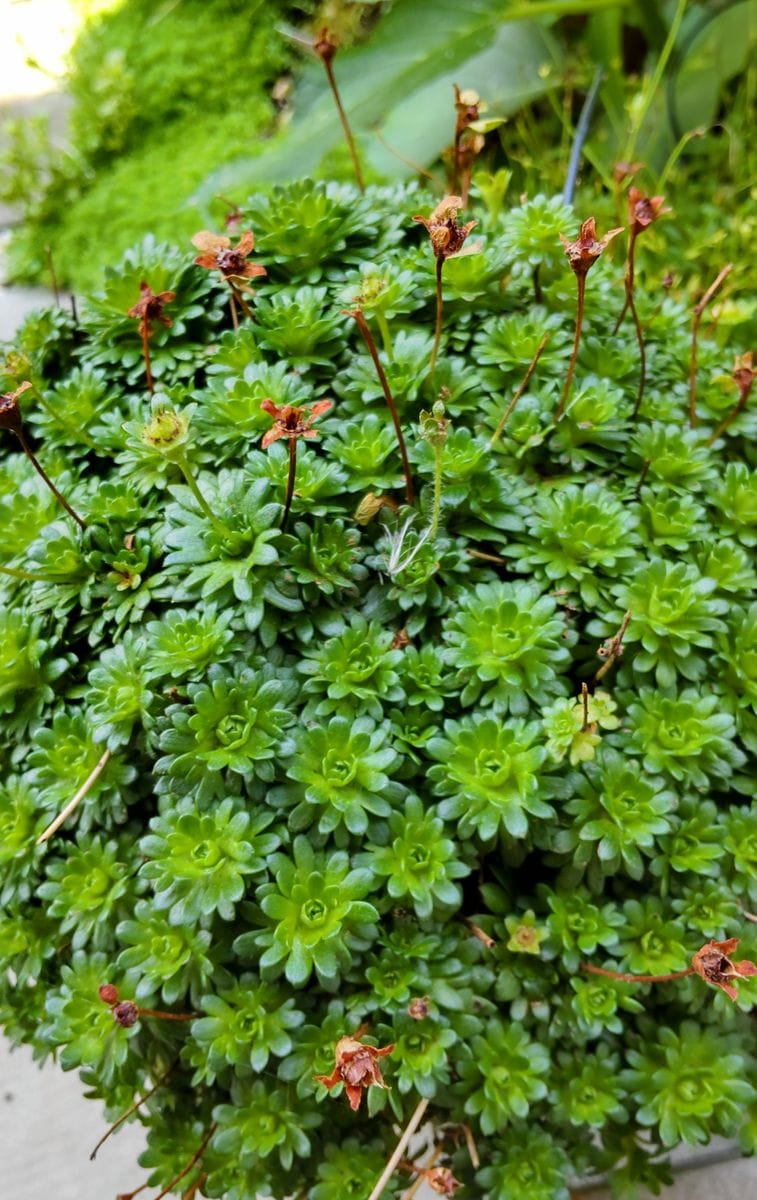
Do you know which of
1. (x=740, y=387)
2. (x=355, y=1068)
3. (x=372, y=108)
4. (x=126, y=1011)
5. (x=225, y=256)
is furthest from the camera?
(x=372, y=108)

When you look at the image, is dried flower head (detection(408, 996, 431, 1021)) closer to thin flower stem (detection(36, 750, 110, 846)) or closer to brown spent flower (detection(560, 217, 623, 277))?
thin flower stem (detection(36, 750, 110, 846))

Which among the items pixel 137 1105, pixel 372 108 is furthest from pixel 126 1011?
pixel 372 108

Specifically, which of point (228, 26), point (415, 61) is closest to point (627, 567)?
point (415, 61)

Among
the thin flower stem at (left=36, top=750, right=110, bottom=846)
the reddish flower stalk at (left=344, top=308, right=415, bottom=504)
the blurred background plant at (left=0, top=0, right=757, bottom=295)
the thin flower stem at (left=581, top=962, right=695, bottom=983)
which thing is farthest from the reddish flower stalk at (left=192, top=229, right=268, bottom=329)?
the thin flower stem at (left=581, top=962, right=695, bottom=983)

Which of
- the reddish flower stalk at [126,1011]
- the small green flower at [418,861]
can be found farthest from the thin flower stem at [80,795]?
the small green flower at [418,861]

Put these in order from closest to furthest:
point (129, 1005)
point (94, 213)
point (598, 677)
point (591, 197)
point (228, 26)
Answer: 1. point (129, 1005)
2. point (598, 677)
3. point (591, 197)
4. point (94, 213)
5. point (228, 26)

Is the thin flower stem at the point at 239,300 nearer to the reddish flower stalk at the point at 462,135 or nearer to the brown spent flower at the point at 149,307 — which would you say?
the brown spent flower at the point at 149,307

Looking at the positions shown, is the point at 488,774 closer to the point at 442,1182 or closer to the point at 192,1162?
the point at 442,1182

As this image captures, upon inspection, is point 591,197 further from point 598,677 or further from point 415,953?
point 415,953
